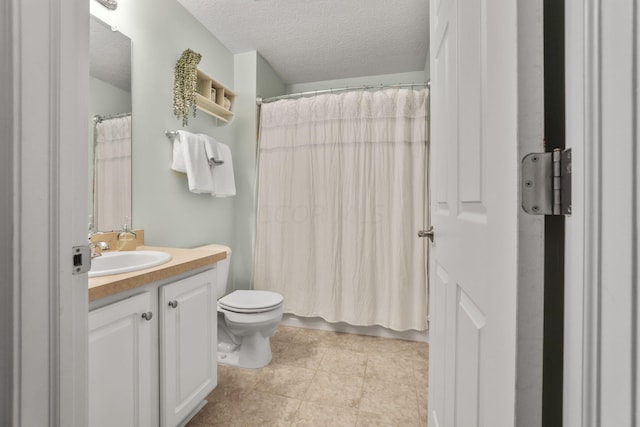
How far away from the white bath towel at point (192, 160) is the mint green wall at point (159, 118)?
0.07 m

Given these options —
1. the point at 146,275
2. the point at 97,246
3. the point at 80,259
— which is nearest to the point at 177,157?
the point at 97,246

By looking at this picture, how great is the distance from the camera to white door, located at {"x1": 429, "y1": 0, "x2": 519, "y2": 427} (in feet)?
1.35

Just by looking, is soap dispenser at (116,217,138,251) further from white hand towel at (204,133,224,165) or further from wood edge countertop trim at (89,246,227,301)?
white hand towel at (204,133,224,165)

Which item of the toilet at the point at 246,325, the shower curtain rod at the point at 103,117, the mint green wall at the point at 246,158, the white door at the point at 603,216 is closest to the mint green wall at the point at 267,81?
the mint green wall at the point at 246,158

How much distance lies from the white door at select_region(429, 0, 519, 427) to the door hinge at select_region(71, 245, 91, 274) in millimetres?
762

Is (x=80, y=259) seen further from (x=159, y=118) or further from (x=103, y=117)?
(x=159, y=118)

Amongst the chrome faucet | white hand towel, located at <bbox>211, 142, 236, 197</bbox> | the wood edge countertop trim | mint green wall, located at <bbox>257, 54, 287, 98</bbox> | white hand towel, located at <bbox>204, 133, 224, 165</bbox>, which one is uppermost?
mint green wall, located at <bbox>257, 54, 287, 98</bbox>

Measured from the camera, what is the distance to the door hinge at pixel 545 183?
35 cm

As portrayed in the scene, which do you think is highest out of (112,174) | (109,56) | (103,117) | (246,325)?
(109,56)

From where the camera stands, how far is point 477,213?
1.86ft

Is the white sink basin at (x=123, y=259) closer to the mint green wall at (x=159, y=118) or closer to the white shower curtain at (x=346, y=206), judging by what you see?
the mint green wall at (x=159, y=118)

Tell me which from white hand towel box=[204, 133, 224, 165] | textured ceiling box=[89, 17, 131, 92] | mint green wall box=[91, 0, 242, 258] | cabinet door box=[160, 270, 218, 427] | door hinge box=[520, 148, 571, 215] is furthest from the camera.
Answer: white hand towel box=[204, 133, 224, 165]

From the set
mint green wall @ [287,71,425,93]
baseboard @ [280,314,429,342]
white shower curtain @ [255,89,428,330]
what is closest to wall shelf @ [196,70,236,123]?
white shower curtain @ [255,89,428,330]

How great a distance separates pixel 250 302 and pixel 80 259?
1.40 m
